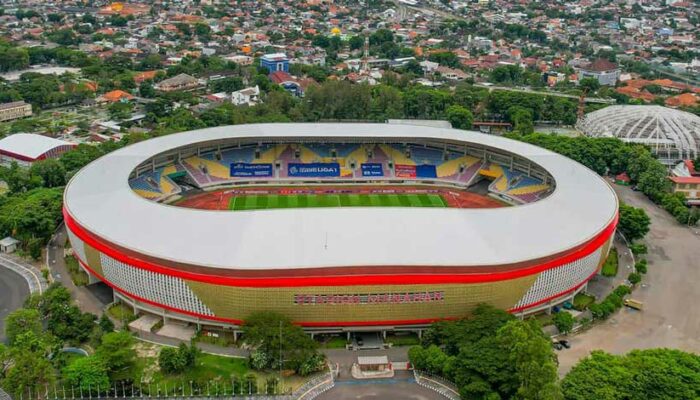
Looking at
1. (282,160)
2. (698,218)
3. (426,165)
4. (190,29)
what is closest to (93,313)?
(282,160)

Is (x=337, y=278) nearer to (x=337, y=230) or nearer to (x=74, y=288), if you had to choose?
(x=337, y=230)

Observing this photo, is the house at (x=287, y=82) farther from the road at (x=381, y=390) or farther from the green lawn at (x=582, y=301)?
the road at (x=381, y=390)

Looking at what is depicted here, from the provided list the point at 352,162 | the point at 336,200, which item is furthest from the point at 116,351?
the point at 352,162

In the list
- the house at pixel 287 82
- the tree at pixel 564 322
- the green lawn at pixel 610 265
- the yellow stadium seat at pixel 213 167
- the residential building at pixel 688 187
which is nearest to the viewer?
the tree at pixel 564 322

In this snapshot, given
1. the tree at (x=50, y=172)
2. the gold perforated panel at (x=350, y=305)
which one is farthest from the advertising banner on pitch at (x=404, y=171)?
the tree at (x=50, y=172)

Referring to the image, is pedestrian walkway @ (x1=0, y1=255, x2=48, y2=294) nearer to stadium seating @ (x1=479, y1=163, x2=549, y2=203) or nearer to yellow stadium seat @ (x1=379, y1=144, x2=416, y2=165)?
yellow stadium seat @ (x1=379, y1=144, x2=416, y2=165)

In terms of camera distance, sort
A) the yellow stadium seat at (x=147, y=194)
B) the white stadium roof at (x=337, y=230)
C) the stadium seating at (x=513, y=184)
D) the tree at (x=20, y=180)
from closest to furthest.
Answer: the white stadium roof at (x=337, y=230), the yellow stadium seat at (x=147, y=194), the stadium seating at (x=513, y=184), the tree at (x=20, y=180)

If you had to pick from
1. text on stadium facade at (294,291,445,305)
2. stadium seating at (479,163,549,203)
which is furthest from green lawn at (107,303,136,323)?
stadium seating at (479,163,549,203)
